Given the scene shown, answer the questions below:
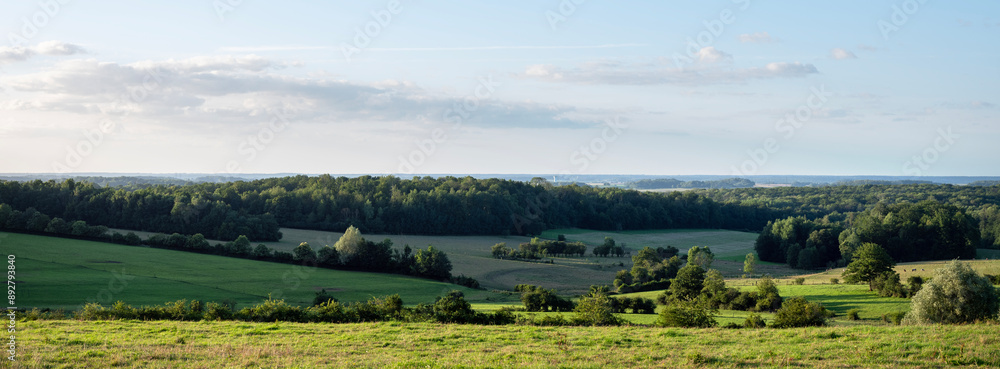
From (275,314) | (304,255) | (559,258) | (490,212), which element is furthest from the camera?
(490,212)

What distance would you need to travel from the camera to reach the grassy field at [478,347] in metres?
12.8

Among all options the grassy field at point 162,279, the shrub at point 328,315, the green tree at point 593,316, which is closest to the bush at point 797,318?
the green tree at point 593,316

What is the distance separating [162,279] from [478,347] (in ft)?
133

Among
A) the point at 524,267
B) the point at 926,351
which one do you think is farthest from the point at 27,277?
the point at 926,351

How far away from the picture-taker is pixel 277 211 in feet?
306

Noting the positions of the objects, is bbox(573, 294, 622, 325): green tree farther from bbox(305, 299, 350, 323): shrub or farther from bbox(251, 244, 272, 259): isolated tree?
bbox(251, 244, 272, 259): isolated tree

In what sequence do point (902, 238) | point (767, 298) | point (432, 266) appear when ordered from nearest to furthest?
1. point (767, 298)
2. point (432, 266)
3. point (902, 238)

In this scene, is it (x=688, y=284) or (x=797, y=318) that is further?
(x=688, y=284)

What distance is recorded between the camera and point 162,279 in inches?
1827

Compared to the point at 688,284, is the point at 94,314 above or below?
above

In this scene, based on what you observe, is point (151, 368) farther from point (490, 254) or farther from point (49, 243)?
point (490, 254)

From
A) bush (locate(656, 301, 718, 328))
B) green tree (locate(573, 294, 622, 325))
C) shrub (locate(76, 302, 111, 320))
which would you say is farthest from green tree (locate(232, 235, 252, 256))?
bush (locate(656, 301, 718, 328))

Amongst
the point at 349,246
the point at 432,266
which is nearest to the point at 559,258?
the point at 432,266

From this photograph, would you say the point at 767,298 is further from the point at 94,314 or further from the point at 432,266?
the point at 94,314
